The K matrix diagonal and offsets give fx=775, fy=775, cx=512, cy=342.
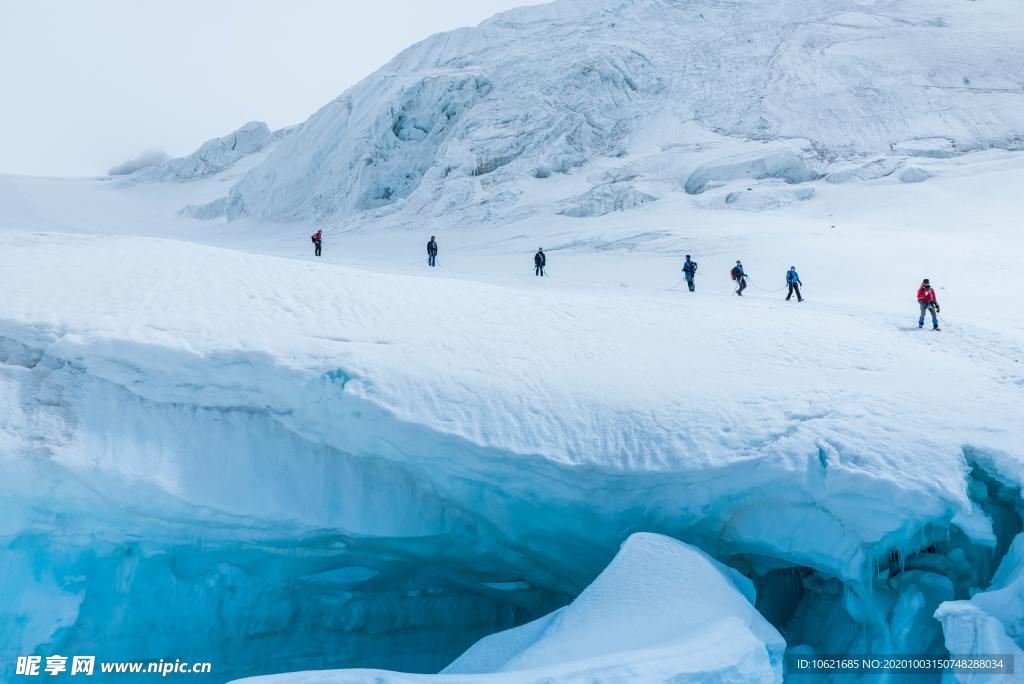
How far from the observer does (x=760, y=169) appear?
1212 inches

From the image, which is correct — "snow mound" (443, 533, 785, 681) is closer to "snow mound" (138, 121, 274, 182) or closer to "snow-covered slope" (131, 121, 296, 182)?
"snow-covered slope" (131, 121, 296, 182)

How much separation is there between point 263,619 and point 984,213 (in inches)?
1037

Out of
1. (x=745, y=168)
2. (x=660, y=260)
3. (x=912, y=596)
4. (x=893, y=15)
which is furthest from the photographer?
(x=893, y=15)

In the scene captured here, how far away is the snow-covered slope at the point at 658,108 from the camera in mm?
32625

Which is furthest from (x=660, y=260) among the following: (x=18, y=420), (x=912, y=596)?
(x=18, y=420)

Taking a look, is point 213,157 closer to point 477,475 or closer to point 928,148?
point 928,148

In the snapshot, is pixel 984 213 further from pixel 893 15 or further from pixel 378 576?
pixel 378 576

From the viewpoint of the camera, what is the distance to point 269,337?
789cm

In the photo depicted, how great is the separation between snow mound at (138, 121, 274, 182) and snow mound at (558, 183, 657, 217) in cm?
4043

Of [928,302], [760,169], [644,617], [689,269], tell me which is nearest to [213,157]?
[760,169]

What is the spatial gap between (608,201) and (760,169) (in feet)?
20.9

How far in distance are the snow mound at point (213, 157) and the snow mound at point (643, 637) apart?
6063 centimetres

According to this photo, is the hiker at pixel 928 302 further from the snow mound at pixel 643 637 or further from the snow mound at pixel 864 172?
the snow mound at pixel 864 172

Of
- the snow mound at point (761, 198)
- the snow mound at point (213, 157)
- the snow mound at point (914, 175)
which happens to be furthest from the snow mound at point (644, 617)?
the snow mound at point (213, 157)
